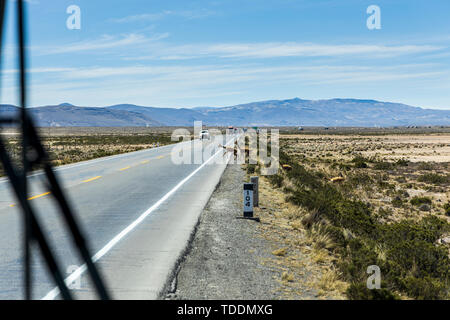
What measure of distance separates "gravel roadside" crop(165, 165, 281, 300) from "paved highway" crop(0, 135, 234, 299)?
0.91 ft

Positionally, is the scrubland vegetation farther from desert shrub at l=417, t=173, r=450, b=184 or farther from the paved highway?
the paved highway

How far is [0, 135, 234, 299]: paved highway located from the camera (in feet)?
19.0

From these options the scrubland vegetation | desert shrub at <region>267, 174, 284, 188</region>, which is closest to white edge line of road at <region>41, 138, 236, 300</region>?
the scrubland vegetation

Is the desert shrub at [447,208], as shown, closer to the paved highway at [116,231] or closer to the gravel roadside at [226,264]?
the paved highway at [116,231]

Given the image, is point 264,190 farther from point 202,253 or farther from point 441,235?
point 202,253

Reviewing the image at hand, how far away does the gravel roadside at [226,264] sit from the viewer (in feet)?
18.5

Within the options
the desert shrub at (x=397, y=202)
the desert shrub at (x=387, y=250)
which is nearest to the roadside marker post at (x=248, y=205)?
the desert shrub at (x=387, y=250)

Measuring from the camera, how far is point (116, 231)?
880 cm

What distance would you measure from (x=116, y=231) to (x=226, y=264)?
291cm

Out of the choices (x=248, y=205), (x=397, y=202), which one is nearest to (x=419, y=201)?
(x=397, y=202)

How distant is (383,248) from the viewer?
932 centimetres

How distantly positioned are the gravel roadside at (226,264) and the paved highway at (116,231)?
0.91ft
